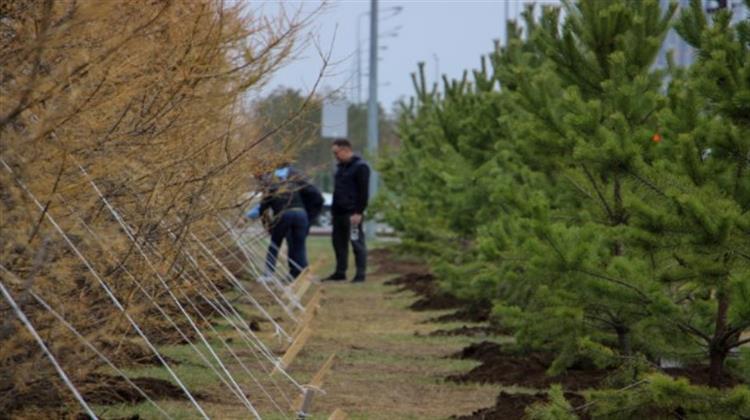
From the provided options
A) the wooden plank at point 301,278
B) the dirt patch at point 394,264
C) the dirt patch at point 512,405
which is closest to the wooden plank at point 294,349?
the dirt patch at point 512,405

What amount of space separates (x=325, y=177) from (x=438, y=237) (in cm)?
5336

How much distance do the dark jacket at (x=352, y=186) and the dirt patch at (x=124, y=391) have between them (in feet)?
44.1

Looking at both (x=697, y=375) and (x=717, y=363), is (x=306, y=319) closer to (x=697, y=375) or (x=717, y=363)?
(x=697, y=375)

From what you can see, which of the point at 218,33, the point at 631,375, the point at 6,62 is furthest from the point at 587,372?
the point at 6,62

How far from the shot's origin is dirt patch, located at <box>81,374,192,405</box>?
390 inches

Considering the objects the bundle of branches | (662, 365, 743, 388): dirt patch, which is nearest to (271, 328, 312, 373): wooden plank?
(662, 365, 743, 388): dirt patch

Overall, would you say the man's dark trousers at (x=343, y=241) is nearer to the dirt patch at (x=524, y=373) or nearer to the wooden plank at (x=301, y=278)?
the wooden plank at (x=301, y=278)

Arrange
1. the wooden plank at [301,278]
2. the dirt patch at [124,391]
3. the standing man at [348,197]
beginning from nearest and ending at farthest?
the dirt patch at [124,391] → the wooden plank at [301,278] → the standing man at [348,197]

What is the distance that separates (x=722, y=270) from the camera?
28.2ft

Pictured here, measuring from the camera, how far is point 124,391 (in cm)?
1134

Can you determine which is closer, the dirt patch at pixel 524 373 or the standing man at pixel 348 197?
the dirt patch at pixel 524 373

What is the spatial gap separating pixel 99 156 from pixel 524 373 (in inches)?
248

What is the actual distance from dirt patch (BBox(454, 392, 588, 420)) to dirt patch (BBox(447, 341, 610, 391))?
1.02 metres

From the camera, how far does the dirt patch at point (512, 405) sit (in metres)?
10.5
